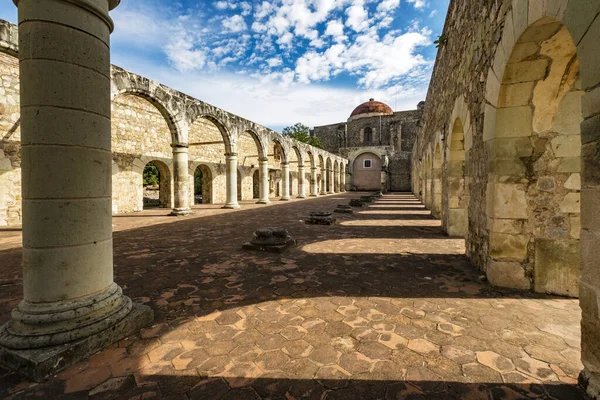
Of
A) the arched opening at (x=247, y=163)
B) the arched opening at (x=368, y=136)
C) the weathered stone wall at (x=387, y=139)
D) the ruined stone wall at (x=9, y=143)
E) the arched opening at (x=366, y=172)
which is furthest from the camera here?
the arched opening at (x=368, y=136)

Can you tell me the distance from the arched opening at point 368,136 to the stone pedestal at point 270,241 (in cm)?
3711

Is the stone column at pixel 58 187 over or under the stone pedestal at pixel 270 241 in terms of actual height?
over

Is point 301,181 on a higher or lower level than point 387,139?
lower

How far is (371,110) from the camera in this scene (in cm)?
4238

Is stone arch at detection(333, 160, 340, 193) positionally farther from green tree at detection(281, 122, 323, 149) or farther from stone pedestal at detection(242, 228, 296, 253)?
stone pedestal at detection(242, 228, 296, 253)

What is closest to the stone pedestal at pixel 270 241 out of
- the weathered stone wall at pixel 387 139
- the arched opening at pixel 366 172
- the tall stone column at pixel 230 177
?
the tall stone column at pixel 230 177

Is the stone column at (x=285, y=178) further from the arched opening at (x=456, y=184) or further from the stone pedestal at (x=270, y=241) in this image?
the stone pedestal at (x=270, y=241)

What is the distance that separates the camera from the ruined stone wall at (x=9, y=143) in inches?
312

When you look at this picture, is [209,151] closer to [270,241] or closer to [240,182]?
[240,182]

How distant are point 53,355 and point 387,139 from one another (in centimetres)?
4001

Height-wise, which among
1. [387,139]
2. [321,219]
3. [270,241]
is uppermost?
[387,139]

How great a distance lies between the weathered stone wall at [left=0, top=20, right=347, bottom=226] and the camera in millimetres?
8109

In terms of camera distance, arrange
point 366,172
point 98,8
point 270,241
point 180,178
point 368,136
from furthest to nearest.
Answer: point 368,136, point 366,172, point 180,178, point 270,241, point 98,8

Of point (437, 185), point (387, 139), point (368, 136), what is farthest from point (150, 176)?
point (387, 139)
